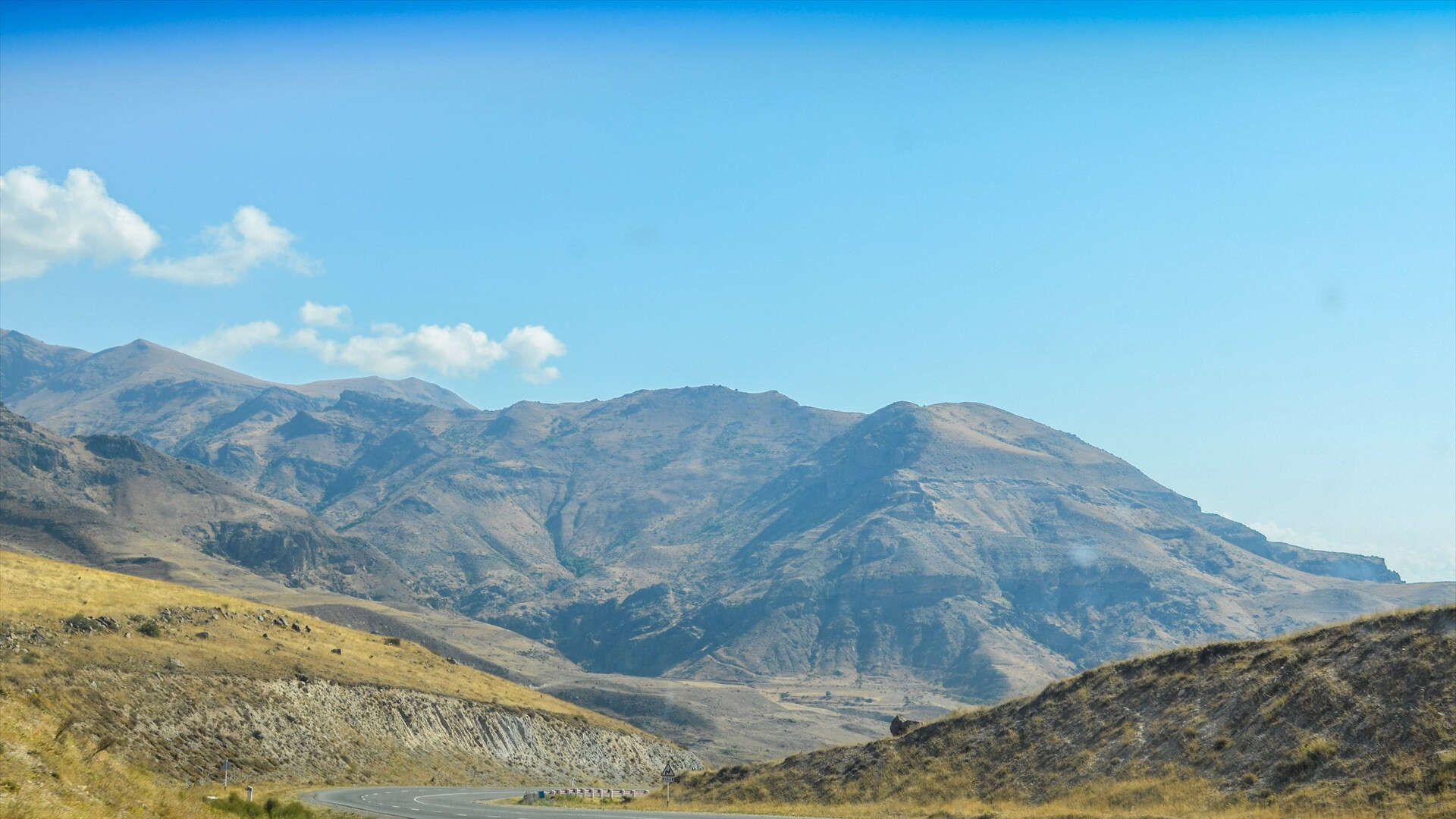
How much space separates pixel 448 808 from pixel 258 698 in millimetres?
30706

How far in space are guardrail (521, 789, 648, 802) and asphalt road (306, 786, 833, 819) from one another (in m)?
1.82

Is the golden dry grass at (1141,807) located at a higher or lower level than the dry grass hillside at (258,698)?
higher

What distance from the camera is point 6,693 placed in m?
51.7

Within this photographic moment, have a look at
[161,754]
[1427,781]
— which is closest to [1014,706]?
[1427,781]

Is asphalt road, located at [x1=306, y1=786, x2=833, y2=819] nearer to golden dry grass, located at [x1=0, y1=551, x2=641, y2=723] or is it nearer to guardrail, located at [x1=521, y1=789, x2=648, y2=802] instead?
guardrail, located at [x1=521, y1=789, x2=648, y2=802]

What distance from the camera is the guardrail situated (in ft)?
212

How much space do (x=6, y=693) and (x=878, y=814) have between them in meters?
40.5

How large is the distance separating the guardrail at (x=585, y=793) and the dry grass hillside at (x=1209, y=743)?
1624cm

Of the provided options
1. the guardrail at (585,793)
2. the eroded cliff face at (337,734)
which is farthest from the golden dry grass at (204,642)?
the guardrail at (585,793)

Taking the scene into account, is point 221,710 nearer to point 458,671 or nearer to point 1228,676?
point 458,671

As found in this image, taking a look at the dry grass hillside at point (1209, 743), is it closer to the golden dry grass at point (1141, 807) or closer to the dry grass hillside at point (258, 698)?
the golden dry grass at point (1141, 807)

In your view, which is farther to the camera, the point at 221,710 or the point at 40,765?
the point at 221,710

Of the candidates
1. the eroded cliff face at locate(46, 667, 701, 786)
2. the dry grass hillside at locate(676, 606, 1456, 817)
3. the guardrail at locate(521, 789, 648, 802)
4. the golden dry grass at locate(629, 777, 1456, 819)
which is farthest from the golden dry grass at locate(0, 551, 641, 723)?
the golden dry grass at locate(629, 777, 1456, 819)

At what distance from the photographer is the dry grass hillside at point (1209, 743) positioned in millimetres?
30578
